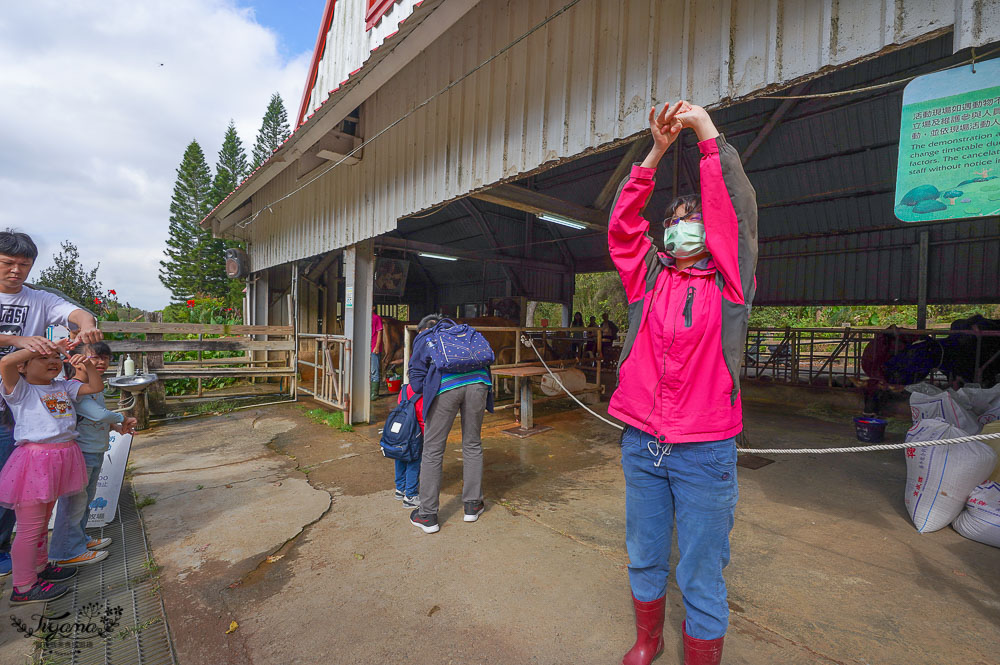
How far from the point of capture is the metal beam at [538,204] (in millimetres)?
5361

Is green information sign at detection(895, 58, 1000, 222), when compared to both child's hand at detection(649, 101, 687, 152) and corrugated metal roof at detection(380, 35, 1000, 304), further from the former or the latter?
corrugated metal roof at detection(380, 35, 1000, 304)

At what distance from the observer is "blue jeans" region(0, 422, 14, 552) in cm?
255

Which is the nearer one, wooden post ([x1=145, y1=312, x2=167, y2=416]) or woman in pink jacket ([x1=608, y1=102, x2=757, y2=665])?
woman in pink jacket ([x1=608, y1=102, x2=757, y2=665])

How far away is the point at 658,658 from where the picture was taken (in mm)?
2016

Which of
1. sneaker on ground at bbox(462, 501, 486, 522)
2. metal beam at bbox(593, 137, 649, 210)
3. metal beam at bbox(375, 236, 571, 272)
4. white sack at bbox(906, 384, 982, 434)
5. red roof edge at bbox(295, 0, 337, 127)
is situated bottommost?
sneaker on ground at bbox(462, 501, 486, 522)

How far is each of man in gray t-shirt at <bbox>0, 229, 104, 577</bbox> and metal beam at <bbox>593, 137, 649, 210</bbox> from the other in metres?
5.25

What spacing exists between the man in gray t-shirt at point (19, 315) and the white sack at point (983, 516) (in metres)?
5.73

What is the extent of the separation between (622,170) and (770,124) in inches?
143

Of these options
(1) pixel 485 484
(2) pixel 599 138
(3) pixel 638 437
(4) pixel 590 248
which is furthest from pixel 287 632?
(4) pixel 590 248

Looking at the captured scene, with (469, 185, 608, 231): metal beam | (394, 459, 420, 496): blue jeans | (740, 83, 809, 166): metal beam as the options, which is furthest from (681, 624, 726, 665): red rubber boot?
(740, 83, 809, 166): metal beam

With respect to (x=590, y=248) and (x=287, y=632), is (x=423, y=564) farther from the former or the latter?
(x=590, y=248)

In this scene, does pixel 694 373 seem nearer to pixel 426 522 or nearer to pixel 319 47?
pixel 426 522

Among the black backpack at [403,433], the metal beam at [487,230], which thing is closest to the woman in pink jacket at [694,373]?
the black backpack at [403,433]

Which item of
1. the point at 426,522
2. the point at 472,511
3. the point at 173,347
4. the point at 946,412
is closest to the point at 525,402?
the point at 472,511
